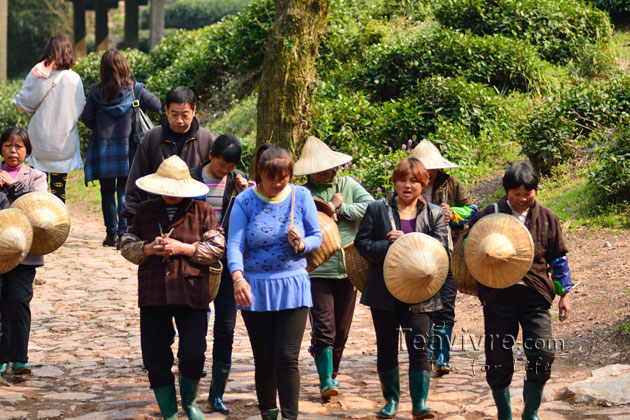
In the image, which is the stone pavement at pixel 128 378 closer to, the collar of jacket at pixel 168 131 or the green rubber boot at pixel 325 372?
the green rubber boot at pixel 325 372

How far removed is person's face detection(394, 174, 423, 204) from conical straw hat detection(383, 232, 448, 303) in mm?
281

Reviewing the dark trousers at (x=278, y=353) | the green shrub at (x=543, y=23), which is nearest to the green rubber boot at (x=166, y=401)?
the dark trousers at (x=278, y=353)

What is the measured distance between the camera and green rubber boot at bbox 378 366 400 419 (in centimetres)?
Answer: 532

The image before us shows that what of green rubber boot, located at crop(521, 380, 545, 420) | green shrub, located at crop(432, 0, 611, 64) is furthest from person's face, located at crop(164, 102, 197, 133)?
green shrub, located at crop(432, 0, 611, 64)

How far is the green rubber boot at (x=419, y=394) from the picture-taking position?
5125 mm

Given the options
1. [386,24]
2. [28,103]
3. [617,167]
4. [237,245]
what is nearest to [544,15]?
[386,24]

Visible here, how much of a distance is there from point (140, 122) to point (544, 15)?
7.23 meters

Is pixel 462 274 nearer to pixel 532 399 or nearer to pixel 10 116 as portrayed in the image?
pixel 532 399

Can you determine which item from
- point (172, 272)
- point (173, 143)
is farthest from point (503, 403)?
point (173, 143)

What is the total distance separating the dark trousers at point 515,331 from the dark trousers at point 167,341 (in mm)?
1660

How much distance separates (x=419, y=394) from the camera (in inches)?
203

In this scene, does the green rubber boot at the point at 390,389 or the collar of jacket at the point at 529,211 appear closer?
the collar of jacket at the point at 529,211

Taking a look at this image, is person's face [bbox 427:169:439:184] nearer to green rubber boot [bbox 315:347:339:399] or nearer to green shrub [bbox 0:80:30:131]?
green rubber boot [bbox 315:347:339:399]

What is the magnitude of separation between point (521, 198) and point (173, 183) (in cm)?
199
